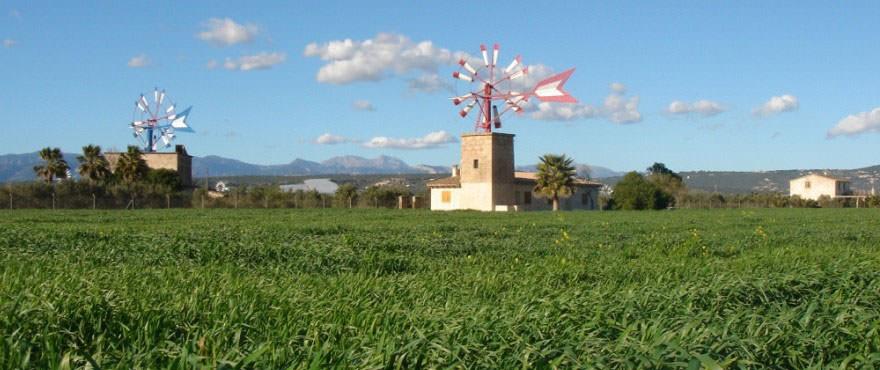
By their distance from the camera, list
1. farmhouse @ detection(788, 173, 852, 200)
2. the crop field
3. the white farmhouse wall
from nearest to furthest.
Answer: the crop field → the white farmhouse wall → farmhouse @ detection(788, 173, 852, 200)

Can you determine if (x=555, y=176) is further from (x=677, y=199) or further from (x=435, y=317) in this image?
(x=435, y=317)

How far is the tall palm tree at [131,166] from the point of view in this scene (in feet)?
234

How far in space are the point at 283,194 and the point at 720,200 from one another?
46.6 m

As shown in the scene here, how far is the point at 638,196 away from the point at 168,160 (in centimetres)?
4422

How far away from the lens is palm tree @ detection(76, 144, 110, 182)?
69188 mm

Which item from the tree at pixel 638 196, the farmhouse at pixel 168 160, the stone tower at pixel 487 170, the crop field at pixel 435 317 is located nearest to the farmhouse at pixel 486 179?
the stone tower at pixel 487 170

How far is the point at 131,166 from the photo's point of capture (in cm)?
7138

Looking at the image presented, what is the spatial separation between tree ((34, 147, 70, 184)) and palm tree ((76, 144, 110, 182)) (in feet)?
4.92

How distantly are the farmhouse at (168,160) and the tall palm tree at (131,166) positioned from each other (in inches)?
186

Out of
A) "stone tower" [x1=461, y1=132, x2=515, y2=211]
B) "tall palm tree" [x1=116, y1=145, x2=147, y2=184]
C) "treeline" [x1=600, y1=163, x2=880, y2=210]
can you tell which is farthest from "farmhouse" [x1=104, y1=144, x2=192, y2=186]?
"treeline" [x1=600, y1=163, x2=880, y2=210]

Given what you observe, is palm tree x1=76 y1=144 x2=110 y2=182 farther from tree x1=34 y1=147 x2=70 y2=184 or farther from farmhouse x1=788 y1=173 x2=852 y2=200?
farmhouse x1=788 y1=173 x2=852 y2=200

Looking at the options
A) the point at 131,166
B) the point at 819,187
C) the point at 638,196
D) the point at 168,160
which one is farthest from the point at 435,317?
the point at 819,187

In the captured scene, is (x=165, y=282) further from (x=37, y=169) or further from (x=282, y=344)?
(x=37, y=169)

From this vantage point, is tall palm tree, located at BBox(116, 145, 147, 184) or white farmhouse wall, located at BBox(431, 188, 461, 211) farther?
tall palm tree, located at BBox(116, 145, 147, 184)
